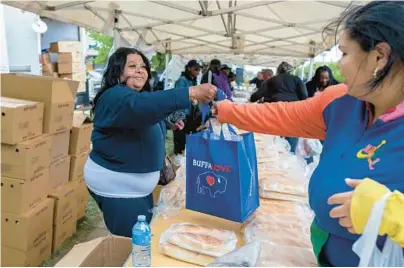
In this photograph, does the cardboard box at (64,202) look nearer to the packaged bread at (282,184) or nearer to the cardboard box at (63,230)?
the cardboard box at (63,230)

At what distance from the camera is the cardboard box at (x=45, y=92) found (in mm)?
2350

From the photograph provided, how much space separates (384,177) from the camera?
2.50 ft

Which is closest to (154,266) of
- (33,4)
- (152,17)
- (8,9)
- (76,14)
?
(33,4)

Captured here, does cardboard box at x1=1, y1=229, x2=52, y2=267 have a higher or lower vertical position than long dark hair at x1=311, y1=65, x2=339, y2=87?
lower

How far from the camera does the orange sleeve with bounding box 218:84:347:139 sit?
1099 millimetres

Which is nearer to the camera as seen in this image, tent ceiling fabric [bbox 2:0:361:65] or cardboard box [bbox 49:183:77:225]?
cardboard box [bbox 49:183:77:225]

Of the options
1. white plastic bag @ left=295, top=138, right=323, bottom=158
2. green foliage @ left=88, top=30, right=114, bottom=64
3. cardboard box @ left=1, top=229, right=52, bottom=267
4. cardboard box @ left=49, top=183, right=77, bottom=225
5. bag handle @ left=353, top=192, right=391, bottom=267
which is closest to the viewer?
bag handle @ left=353, top=192, right=391, bottom=267

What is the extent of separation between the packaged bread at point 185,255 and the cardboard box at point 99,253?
252mm

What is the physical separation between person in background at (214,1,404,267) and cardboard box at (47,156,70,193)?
2112mm

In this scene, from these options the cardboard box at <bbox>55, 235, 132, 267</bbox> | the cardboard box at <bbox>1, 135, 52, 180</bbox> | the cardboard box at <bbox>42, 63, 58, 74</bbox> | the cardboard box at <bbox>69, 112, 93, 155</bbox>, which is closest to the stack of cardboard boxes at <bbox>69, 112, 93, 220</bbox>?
the cardboard box at <bbox>69, 112, 93, 155</bbox>

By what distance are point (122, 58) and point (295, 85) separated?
305cm

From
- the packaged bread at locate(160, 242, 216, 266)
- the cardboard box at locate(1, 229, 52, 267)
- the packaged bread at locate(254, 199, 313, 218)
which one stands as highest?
the packaged bread at locate(254, 199, 313, 218)

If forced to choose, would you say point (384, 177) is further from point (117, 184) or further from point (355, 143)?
point (117, 184)

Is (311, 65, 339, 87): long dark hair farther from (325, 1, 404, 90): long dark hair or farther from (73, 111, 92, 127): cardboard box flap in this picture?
(325, 1, 404, 90): long dark hair
